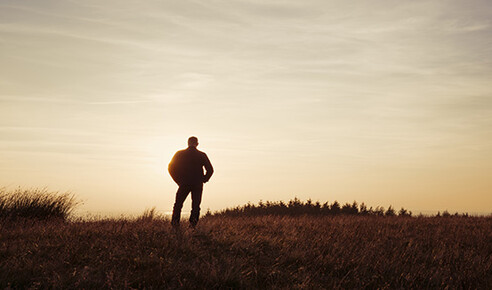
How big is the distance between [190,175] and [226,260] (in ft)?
13.2

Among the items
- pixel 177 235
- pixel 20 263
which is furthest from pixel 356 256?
pixel 20 263

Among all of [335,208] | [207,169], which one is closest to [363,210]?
[335,208]

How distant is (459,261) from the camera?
10531 mm

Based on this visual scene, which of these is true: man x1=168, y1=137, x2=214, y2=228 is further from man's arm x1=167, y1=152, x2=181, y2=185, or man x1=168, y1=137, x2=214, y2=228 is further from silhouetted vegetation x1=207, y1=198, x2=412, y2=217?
silhouetted vegetation x1=207, y1=198, x2=412, y2=217

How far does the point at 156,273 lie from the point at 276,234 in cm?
551

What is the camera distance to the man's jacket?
12.4m

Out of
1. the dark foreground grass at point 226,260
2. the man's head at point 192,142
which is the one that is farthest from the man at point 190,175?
the dark foreground grass at point 226,260

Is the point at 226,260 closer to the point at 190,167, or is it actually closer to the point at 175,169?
the point at 190,167

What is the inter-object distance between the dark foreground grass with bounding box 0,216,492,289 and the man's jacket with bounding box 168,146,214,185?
147 centimetres

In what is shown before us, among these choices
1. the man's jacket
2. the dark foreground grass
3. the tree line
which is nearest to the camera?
the dark foreground grass

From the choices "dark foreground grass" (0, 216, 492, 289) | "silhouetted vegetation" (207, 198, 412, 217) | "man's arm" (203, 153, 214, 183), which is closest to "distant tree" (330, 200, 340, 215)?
"silhouetted vegetation" (207, 198, 412, 217)

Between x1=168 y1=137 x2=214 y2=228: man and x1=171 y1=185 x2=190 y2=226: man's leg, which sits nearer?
x1=168 y1=137 x2=214 y2=228: man

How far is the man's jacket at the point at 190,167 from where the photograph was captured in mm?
12438

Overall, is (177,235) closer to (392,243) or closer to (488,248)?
(392,243)
